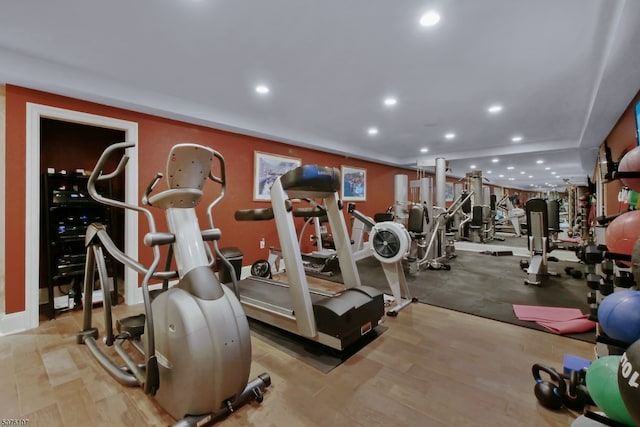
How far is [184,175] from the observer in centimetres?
166

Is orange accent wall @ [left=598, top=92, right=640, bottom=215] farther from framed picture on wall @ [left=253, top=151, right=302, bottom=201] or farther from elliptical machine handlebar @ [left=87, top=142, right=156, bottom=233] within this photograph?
elliptical machine handlebar @ [left=87, top=142, right=156, bottom=233]

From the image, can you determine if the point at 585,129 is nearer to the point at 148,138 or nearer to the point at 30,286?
the point at 148,138

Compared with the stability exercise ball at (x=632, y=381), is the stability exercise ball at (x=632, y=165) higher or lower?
higher

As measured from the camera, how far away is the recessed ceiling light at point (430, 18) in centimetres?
189

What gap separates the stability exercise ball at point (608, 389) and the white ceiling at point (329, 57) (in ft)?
7.03

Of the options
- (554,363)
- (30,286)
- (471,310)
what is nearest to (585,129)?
(471,310)

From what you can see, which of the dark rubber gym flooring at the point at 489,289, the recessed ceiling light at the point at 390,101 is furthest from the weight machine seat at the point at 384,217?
the recessed ceiling light at the point at 390,101

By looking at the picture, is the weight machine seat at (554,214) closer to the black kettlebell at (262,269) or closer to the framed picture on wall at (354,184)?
the framed picture on wall at (354,184)

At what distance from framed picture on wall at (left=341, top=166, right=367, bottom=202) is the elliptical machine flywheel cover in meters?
3.44

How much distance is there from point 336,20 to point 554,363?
9.94 ft

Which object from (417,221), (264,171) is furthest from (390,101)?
(264,171)

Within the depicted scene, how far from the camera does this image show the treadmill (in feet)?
6.95

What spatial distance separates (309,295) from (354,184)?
4905 mm

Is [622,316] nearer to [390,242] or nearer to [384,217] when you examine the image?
[390,242]
